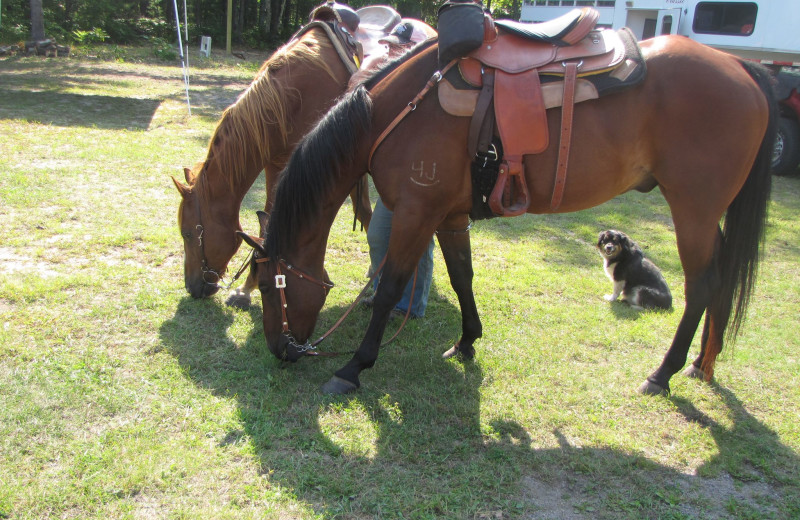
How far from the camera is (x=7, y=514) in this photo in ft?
6.95

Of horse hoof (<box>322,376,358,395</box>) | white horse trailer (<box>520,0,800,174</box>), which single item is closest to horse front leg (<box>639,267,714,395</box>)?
horse hoof (<box>322,376,358,395</box>)

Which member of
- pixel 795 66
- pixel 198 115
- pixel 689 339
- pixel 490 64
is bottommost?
pixel 689 339

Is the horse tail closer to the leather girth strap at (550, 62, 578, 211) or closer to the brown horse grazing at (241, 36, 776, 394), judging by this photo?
the brown horse grazing at (241, 36, 776, 394)

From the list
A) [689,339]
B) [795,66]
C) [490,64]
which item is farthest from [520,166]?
[795,66]

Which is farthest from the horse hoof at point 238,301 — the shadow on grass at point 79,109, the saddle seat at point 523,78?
the shadow on grass at point 79,109

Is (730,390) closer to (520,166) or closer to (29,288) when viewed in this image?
(520,166)

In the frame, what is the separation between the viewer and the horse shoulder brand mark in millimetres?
2799

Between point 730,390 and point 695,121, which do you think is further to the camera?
point 730,390

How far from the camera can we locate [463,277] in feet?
11.7

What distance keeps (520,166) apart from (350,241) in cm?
296

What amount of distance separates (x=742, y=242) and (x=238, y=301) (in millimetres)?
3350

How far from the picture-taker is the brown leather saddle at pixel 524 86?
2.75m

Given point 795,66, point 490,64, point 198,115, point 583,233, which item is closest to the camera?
point 490,64

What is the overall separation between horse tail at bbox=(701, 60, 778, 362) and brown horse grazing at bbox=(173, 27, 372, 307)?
8.48 ft
